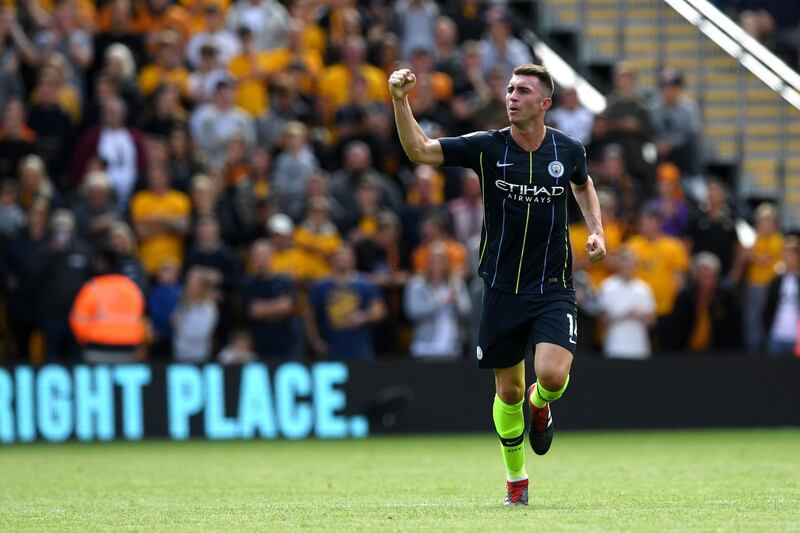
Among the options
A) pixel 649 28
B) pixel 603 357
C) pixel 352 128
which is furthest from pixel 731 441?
pixel 649 28

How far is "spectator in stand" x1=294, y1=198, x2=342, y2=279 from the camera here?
1819 centimetres

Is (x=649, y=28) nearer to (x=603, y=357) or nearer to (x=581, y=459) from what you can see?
(x=603, y=357)

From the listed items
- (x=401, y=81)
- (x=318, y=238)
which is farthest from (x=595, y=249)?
(x=318, y=238)

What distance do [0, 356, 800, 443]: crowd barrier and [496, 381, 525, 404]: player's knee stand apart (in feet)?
26.7

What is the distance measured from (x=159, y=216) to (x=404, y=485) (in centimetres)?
740

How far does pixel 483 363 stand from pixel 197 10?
12.0 m

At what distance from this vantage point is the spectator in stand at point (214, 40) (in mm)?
20203

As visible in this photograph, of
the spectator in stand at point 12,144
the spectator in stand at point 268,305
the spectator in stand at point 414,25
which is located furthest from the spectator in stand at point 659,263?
the spectator in stand at point 12,144

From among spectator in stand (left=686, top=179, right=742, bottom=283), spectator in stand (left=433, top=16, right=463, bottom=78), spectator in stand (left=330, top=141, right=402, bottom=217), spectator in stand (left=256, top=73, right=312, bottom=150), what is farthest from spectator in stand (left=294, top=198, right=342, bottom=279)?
spectator in stand (left=686, top=179, right=742, bottom=283)

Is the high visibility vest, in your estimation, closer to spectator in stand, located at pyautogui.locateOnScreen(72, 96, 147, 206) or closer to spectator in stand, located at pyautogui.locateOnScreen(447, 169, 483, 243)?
spectator in stand, located at pyautogui.locateOnScreen(72, 96, 147, 206)

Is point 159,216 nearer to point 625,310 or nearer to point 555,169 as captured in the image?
point 625,310

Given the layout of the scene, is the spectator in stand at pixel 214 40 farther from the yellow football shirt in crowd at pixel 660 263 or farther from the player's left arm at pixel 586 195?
the player's left arm at pixel 586 195

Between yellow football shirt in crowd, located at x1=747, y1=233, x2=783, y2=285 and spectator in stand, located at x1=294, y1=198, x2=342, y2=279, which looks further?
yellow football shirt in crowd, located at x1=747, y1=233, x2=783, y2=285

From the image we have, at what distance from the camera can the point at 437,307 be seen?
18.3 metres
